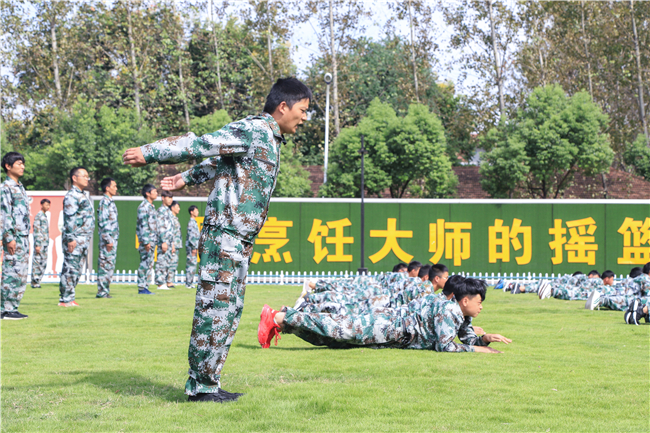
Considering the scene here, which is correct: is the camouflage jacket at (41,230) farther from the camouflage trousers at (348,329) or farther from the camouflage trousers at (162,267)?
the camouflage trousers at (348,329)

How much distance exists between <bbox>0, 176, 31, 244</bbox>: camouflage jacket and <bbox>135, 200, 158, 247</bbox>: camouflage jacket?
16.3 feet

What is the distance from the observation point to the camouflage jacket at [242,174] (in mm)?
3926

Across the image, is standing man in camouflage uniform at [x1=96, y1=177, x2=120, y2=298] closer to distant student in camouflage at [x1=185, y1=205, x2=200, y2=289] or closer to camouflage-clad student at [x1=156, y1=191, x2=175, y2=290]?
camouflage-clad student at [x1=156, y1=191, x2=175, y2=290]

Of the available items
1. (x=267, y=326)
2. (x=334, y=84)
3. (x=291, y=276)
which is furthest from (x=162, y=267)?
(x=334, y=84)

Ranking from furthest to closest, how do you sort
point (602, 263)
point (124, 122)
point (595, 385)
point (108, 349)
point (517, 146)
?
point (124, 122)
point (517, 146)
point (602, 263)
point (108, 349)
point (595, 385)

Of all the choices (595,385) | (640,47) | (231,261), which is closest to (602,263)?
(640,47)

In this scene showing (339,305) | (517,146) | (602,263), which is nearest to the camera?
(339,305)

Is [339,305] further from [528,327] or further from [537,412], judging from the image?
[537,412]

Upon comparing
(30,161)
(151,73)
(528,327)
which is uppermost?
(151,73)

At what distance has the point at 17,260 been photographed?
28.5 ft

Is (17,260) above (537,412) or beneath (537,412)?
above

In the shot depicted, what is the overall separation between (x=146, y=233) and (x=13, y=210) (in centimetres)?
537

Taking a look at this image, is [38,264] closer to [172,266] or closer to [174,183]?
[172,266]

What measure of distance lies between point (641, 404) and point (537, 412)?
75 cm
